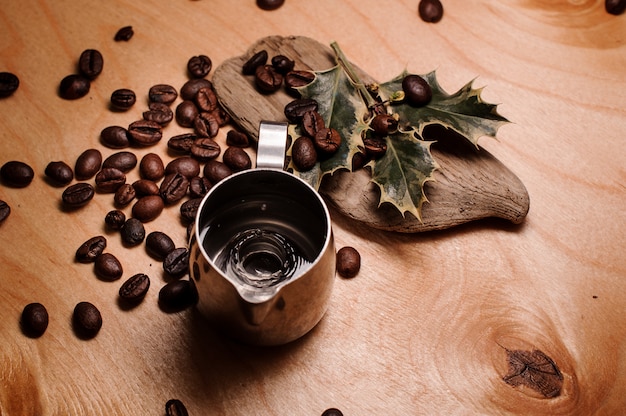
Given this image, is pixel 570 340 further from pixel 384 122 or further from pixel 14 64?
pixel 14 64

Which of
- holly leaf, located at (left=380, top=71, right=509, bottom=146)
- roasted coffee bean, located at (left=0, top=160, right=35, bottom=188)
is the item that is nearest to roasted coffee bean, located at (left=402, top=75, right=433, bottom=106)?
holly leaf, located at (left=380, top=71, right=509, bottom=146)

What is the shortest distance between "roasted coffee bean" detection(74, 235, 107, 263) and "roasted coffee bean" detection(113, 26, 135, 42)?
0.50 m

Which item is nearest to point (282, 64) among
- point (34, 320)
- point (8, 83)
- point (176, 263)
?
point (176, 263)

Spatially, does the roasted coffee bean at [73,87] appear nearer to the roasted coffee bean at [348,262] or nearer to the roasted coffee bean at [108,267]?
the roasted coffee bean at [108,267]

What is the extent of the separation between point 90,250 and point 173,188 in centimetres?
19

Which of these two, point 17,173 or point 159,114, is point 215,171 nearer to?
point 159,114

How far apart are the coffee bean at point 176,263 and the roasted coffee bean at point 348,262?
0.28 metres

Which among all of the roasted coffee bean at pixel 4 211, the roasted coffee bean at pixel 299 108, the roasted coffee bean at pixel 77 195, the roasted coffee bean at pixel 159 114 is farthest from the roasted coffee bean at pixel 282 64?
the roasted coffee bean at pixel 4 211

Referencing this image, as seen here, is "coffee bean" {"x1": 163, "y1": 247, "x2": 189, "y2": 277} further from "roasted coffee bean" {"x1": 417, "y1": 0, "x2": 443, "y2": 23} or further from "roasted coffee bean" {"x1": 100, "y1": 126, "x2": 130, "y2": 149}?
"roasted coffee bean" {"x1": 417, "y1": 0, "x2": 443, "y2": 23}

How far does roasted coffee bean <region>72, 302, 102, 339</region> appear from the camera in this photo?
1.22m

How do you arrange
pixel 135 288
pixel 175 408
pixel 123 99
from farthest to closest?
pixel 123 99 → pixel 135 288 → pixel 175 408

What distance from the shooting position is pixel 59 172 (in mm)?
1367

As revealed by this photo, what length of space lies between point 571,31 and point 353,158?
26.7 inches

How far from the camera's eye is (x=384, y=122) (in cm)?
132
